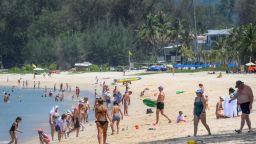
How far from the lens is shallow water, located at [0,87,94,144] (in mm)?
28009

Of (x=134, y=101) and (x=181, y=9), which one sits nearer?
(x=134, y=101)

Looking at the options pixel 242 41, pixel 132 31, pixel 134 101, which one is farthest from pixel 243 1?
pixel 134 101

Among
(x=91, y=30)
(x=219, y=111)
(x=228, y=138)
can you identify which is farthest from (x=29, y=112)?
(x=91, y=30)

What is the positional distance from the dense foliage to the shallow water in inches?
1170

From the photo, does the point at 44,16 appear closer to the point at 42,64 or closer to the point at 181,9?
the point at 42,64

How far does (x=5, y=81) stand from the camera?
267 ft

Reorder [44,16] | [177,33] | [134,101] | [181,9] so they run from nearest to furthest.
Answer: [134,101] → [177,33] → [44,16] → [181,9]

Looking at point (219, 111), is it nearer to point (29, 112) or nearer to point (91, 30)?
point (29, 112)

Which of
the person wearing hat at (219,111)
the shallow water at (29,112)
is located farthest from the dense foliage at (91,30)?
the person wearing hat at (219,111)

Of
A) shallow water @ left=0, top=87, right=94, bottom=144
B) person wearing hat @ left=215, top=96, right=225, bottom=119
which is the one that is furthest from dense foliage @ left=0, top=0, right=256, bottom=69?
person wearing hat @ left=215, top=96, right=225, bottom=119

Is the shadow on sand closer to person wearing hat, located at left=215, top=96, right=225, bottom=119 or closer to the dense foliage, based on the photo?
person wearing hat, located at left=215, top=96, right=225, bottom=119

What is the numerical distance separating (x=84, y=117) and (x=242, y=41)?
129ft

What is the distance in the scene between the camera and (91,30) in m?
101

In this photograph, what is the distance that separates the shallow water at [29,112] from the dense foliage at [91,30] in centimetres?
2971
